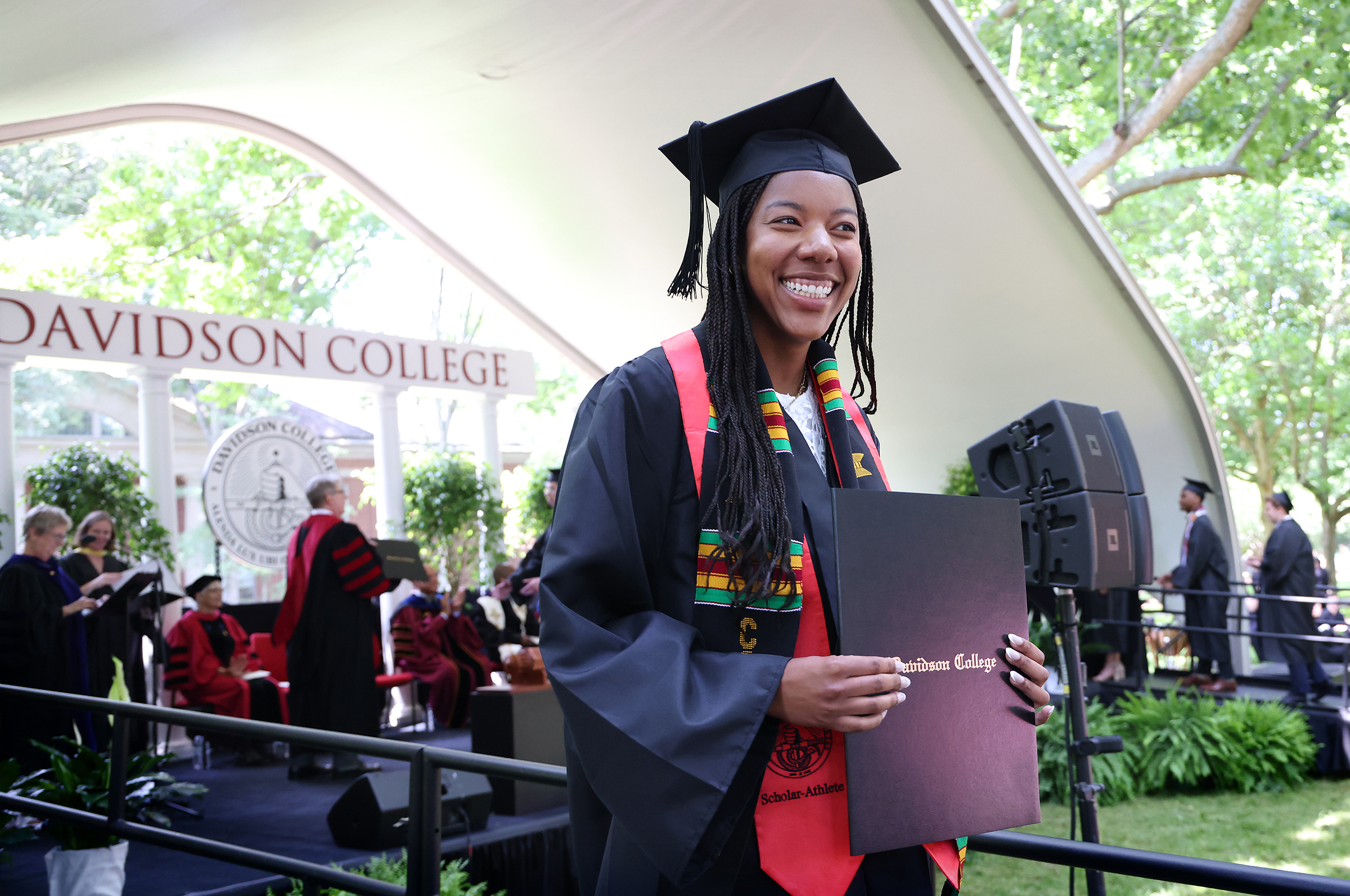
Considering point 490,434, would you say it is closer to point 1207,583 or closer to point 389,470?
point 389,470

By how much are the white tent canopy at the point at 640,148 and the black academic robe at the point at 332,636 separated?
3.11 meters

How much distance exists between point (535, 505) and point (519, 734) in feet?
21.6

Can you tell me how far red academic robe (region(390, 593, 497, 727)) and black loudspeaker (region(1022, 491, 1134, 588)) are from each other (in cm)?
571

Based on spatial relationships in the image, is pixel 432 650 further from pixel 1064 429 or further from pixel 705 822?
pixel 705 822

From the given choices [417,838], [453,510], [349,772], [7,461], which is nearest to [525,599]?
[349,772]

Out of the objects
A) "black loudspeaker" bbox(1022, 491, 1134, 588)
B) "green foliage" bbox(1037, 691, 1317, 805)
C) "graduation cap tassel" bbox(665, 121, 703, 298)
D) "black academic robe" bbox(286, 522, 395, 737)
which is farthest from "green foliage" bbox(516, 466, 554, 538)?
"graduation cap tassel" bbox(665, 121, 703, 298)

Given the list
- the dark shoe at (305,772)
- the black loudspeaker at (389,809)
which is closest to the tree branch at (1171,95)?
the dark shoe at (305,772)

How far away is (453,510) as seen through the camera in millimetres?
10258

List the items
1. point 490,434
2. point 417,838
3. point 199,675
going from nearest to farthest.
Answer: point 417,838 < point 199,675 < point 490,434

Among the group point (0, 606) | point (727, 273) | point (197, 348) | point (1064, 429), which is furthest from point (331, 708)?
point (727, 273)

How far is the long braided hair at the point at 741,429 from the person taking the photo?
117cm

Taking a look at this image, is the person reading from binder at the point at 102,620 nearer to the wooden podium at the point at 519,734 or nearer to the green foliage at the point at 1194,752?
the wooden podium at the point at 519,734

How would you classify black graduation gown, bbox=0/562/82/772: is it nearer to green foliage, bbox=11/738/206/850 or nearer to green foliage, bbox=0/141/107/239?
green foliage, bbox=11/738/206/850

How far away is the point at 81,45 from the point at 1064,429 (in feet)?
17.1
